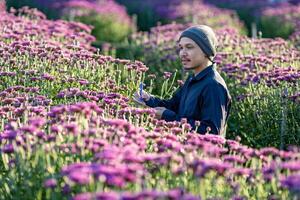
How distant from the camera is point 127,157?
11.1ft

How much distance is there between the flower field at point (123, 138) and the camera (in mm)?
3500

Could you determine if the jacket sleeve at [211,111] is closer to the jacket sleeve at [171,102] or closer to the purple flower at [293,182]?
the jacket sleeve at [171,102]

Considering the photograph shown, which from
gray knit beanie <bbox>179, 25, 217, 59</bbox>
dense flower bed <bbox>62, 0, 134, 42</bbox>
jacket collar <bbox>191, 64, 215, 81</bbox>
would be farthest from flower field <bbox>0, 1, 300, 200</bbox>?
dense flower bed <bbox>62, 0, 134, 42</bbox>

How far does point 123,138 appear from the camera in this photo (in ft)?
13.1

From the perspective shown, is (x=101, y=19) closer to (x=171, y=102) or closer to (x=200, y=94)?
(x=171, y=102)

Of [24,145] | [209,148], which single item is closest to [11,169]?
[24,145]

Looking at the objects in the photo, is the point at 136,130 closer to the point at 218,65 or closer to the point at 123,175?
the point at 123,175

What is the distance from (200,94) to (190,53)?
0.41 m

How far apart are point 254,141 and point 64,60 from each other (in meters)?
2.15

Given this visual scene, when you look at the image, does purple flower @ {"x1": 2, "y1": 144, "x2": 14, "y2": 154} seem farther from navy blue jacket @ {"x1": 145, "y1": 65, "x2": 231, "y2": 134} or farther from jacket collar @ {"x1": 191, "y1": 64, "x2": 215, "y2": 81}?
jacket collar @ {"x1": 191, "y1": 64, "x2": 215, "y2": 81}

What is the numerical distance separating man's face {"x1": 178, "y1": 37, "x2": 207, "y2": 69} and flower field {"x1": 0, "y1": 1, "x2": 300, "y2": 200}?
616 mm

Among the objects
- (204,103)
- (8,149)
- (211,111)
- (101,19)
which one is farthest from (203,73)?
(101,19)

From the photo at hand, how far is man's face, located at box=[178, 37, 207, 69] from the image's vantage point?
5953mm

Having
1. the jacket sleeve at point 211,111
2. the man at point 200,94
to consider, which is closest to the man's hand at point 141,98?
the man at point 200,94
